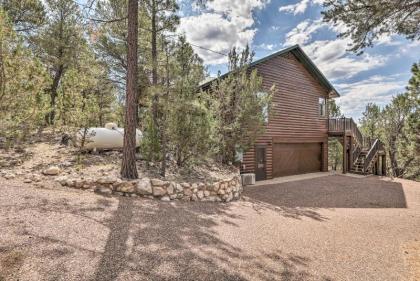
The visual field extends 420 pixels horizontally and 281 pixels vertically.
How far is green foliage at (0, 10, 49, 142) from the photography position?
3818 millimetres

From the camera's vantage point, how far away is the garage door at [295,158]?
1369 centimetres

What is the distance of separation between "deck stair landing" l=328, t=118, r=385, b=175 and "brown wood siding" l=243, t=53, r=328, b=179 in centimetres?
73

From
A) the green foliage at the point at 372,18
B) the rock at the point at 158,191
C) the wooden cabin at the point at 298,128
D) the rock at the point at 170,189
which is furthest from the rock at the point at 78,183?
the wooden cabin at the point at 298,128

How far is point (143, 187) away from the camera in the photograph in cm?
593

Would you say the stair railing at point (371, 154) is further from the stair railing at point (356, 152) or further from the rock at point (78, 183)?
the rock at point (78, 183)

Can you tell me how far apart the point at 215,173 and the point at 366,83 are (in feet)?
58.1

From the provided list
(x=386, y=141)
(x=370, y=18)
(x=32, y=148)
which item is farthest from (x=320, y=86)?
(x=32, y=148)

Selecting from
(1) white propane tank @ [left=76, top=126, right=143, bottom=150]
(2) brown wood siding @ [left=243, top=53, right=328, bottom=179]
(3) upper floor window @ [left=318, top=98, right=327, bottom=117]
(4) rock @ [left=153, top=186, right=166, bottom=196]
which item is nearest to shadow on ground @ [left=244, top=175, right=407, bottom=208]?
(2) brown wood siding @ [left=243, top=53, right=328, bottom=179]

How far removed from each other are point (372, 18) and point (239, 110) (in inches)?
209

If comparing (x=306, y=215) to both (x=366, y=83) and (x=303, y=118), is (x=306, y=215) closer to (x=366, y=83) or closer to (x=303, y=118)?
(x=303, y=118)

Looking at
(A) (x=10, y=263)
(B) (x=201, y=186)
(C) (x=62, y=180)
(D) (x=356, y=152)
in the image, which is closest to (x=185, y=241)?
(A) (x=10, y=263)

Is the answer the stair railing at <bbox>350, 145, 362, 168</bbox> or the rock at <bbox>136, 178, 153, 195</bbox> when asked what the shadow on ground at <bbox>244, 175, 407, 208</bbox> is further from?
the stair railing at <bbox>350, 145, 362, 168</bbox>

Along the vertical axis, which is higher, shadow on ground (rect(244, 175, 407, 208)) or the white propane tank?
the white propane tank

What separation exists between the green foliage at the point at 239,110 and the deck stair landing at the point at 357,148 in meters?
8.06
